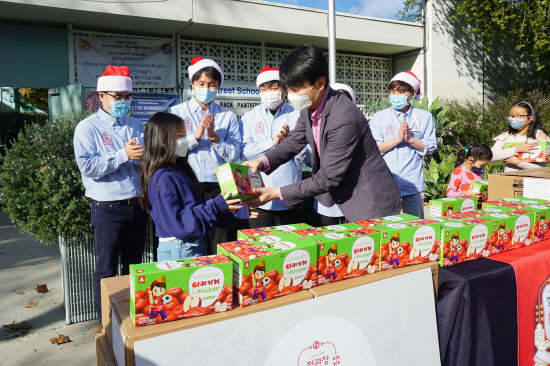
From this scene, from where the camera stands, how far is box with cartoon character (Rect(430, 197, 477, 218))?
257 centimetres

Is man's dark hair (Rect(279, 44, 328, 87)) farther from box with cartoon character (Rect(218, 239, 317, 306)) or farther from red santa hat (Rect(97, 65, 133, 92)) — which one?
red santa hat (Rect(97, 65, 133, 92))

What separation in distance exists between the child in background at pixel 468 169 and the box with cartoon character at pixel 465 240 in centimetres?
163

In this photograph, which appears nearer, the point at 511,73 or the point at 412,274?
the point at 412,274

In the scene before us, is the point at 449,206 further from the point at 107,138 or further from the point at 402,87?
the point at 107,138

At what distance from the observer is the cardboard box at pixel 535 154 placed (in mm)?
3681

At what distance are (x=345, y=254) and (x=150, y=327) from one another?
0.81m

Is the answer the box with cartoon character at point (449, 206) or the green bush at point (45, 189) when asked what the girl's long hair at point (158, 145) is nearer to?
the green bush at point (45, 189)

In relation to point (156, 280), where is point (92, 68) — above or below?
above

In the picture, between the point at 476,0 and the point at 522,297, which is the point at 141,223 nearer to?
the point at 522,297

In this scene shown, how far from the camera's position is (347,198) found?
2354mm

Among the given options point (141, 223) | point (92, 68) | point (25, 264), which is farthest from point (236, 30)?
point (141, 223)

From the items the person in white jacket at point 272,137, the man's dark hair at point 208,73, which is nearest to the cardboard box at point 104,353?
the person in white jacket at point 272,137

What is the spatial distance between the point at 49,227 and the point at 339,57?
29.3 feet

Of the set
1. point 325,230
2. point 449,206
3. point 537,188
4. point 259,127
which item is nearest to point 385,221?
point 325,230
